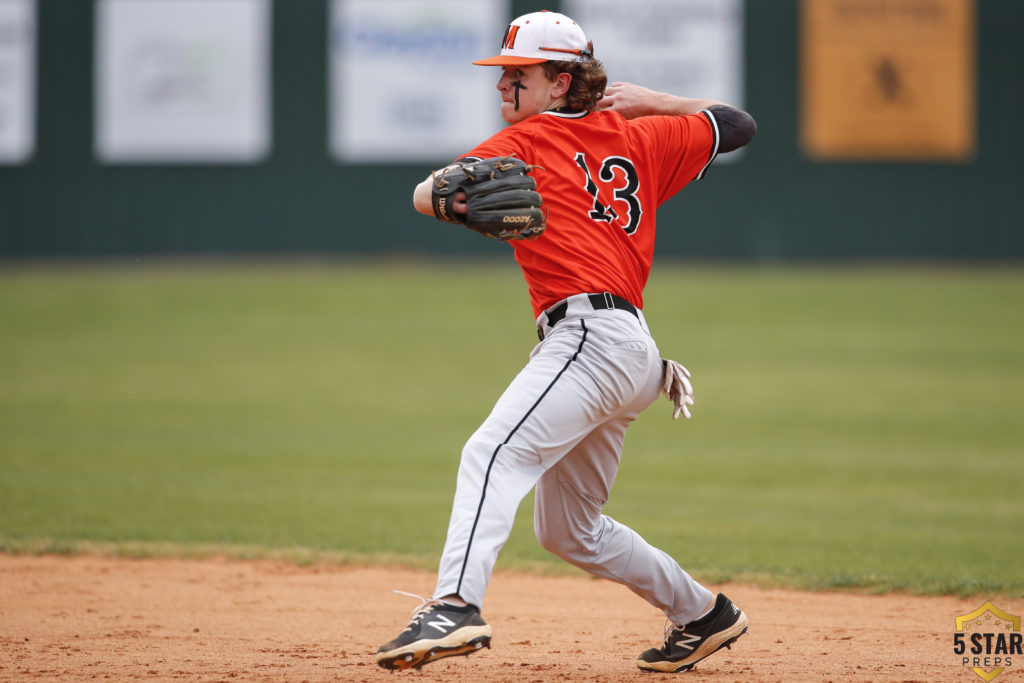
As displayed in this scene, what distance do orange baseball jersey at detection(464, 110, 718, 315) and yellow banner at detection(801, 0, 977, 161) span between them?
13.8 meters

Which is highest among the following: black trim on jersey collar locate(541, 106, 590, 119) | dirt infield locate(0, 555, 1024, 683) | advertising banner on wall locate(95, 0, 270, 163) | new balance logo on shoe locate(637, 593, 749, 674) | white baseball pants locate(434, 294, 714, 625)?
advertising banner on wall locate(95, 0, 270, 163)

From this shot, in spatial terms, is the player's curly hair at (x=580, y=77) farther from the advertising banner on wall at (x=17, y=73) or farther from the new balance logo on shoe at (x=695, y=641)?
the advertising banner on wall at (x=17, y=73)

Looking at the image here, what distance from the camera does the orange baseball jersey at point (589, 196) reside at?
3.21 m

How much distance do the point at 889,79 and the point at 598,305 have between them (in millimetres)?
14186

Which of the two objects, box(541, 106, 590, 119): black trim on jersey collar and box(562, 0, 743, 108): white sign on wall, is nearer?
box(541, 106, 590, 119): black trim on jersey collar

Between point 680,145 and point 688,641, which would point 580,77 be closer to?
point 680,145

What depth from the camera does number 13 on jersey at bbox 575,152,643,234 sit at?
10.7ft

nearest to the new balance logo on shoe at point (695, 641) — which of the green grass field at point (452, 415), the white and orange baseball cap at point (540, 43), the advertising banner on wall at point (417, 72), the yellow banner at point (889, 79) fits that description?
the green grass field at point (452, 415)

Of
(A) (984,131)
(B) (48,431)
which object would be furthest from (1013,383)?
(B) (48,431)

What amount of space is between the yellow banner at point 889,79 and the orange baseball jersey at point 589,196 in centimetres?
1382

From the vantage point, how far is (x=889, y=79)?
15977mm

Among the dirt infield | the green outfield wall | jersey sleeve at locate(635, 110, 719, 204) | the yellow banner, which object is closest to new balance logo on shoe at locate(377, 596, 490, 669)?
the dirt infield

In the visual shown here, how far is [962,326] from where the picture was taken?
47.8 ft

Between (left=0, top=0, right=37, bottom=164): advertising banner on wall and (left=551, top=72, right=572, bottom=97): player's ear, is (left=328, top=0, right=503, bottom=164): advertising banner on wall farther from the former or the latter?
(left=551, top=72, right=572, bottom=97): player's ear
